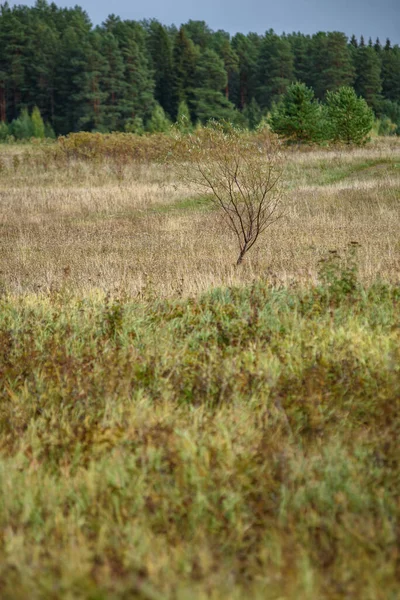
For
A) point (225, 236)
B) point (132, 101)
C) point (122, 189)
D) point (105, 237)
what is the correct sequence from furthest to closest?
point (132, 101)
point (122, 189)
point (105, 237)
point (225, 236)

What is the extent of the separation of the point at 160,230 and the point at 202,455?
35.6 feet

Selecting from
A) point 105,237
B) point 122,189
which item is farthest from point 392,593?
point 122,189

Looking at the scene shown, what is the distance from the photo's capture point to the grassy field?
2.49m

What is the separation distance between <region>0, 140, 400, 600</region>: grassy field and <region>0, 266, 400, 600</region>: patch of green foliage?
0.01m

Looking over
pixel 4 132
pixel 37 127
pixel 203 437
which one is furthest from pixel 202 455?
pixel 4 132

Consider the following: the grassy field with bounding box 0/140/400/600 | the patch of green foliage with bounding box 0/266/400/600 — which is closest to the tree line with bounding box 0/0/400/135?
the grassy field with bounding box 0/140/400/600

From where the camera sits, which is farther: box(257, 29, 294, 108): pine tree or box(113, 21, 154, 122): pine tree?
box(257, 29, 294, 108): pine tree

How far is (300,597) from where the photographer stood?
7.32 ft

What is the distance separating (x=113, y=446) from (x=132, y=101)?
59575 mm

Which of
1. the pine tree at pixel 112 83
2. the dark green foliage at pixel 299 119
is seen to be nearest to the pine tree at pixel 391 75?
the pine tree at pixel 112 83

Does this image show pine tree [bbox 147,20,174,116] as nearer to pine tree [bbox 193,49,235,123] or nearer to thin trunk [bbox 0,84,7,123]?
pine tree [bbox 193,49,235,123]

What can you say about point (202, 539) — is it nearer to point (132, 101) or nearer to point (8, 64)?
point (132, 101)

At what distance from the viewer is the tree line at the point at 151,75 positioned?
58062 millimetres

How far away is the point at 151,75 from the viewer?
6262cm
